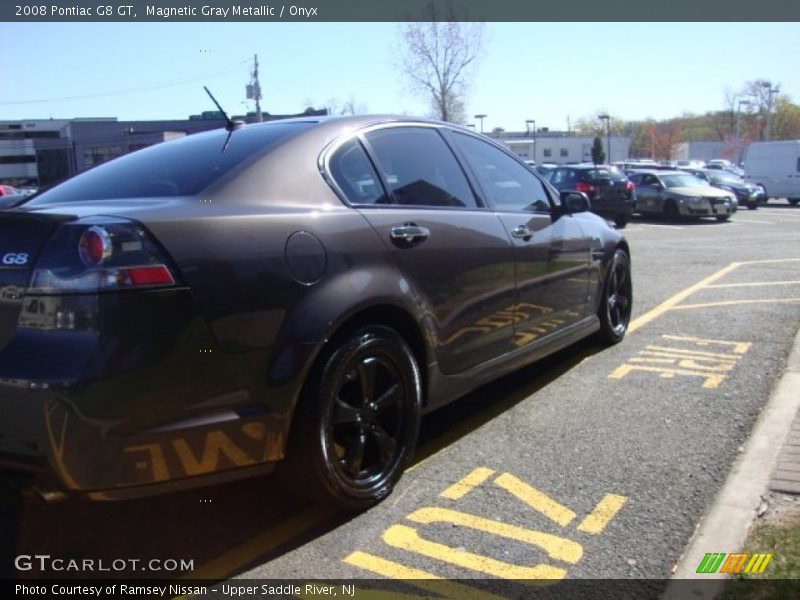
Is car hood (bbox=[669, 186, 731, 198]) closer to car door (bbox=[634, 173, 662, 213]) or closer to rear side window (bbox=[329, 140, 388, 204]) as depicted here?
car door (bbox=[634, 173, 662, 213])

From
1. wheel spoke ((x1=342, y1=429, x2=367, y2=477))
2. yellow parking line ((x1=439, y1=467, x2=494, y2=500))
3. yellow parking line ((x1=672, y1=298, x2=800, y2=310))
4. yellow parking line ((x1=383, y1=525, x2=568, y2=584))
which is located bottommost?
yellow parking line ((x1=383, y1=525, x2=568, y2=584))

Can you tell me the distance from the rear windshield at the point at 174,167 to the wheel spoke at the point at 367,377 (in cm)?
95

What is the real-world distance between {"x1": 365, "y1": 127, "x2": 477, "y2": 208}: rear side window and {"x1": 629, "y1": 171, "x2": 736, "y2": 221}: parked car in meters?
16.9

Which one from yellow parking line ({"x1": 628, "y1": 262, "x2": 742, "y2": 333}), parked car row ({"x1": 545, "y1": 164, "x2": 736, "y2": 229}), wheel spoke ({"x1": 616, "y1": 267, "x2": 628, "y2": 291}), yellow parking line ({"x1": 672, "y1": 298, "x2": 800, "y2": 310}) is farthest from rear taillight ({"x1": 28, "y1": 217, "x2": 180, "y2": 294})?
parked car row ({"x1": 545, "y1": 164, "x2": 736, "y2": 229})

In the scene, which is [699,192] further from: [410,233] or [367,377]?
[367,377]

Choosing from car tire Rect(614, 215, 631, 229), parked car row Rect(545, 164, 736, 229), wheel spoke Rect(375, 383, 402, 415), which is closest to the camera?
wheel spoke Rect(375, 383, 402, 415)

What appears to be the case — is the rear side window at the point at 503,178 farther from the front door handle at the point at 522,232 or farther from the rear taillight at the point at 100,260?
the rear taillight at the point at 100,260


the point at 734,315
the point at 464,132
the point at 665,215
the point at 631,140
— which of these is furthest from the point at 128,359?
the point at 631,140

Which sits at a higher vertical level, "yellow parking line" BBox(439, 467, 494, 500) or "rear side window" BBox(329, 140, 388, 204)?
"rear side window" BBox(329, 140, 388, 204)

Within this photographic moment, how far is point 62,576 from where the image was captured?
2.57 m

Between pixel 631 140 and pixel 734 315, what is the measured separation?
114 meters

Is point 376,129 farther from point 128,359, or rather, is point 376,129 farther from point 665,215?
point 665,215

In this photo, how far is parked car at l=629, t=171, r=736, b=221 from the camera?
18859mm

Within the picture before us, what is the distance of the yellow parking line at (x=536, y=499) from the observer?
295cm
